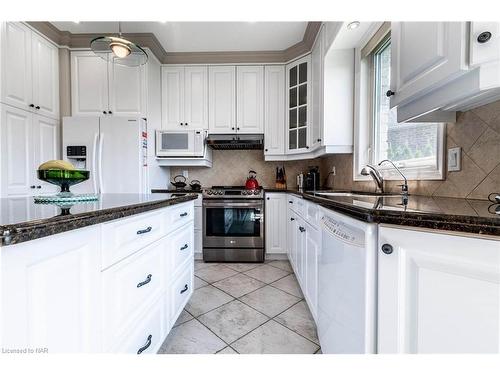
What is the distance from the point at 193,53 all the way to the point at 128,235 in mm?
2912

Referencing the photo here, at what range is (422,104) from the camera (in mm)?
1053

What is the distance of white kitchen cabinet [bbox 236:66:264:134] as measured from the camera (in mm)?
3092

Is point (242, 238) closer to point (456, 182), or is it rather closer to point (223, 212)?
point (223, 212)

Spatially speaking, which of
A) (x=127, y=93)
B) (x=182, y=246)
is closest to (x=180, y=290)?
(x=182, y=246)

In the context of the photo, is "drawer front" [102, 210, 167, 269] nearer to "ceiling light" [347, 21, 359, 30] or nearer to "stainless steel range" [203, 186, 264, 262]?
"stainless steel range" [203, 186, 264, 262]

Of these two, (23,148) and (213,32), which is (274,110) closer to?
(213,32)

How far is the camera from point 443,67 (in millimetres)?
871

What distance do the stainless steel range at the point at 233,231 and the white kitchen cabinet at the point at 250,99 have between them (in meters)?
0.95

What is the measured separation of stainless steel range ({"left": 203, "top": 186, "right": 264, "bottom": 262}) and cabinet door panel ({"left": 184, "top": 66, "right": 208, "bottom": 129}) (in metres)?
1.05

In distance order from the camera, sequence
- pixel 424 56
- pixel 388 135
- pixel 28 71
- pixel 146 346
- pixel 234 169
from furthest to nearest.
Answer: pixel 234 169, pixel 28 71, pixel 388 135, pixel 146 346, pixel 424 56

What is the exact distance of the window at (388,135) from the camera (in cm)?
144

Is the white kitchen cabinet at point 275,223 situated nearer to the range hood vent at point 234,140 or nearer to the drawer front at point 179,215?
the range hood vent at point 234,140
